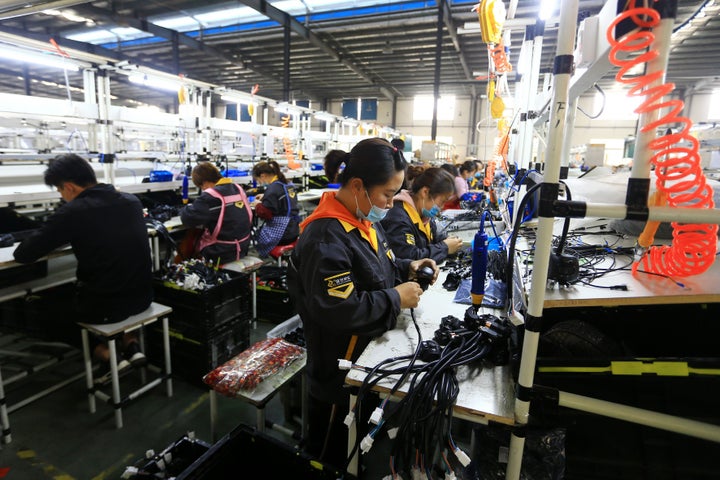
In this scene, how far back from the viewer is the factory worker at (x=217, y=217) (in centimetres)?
338

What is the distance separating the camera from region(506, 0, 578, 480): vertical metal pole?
905 millimetres

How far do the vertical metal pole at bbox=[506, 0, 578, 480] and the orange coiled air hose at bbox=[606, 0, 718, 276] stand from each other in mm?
97

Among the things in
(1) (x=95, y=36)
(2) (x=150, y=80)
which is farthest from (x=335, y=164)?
(1) (x=95, y=36)

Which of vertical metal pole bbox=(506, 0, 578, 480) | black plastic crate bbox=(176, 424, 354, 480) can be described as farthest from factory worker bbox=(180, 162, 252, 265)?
vertical metal pole bbox=(506, 0, 578, 480)

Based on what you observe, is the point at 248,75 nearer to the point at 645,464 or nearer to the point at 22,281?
the point at 22,281

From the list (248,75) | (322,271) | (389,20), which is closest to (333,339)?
(322,271)

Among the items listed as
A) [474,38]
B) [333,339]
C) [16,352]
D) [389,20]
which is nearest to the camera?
[333,339]

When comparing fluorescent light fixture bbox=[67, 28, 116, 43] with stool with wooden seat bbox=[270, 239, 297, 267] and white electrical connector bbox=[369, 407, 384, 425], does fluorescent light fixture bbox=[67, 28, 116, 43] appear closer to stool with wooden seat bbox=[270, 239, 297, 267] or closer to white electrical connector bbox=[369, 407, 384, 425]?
stool with wooden seat bbox=[270, 239, 297, 267]

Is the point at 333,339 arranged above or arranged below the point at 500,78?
below

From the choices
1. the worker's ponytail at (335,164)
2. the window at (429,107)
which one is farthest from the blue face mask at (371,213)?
the window at (429,107)

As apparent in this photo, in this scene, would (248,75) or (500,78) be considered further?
(248,75)

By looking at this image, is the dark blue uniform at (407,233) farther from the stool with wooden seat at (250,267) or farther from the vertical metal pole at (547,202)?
the stool with wooden seat at (250,267)

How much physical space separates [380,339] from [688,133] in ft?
3.63

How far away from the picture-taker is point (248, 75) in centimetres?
1345
